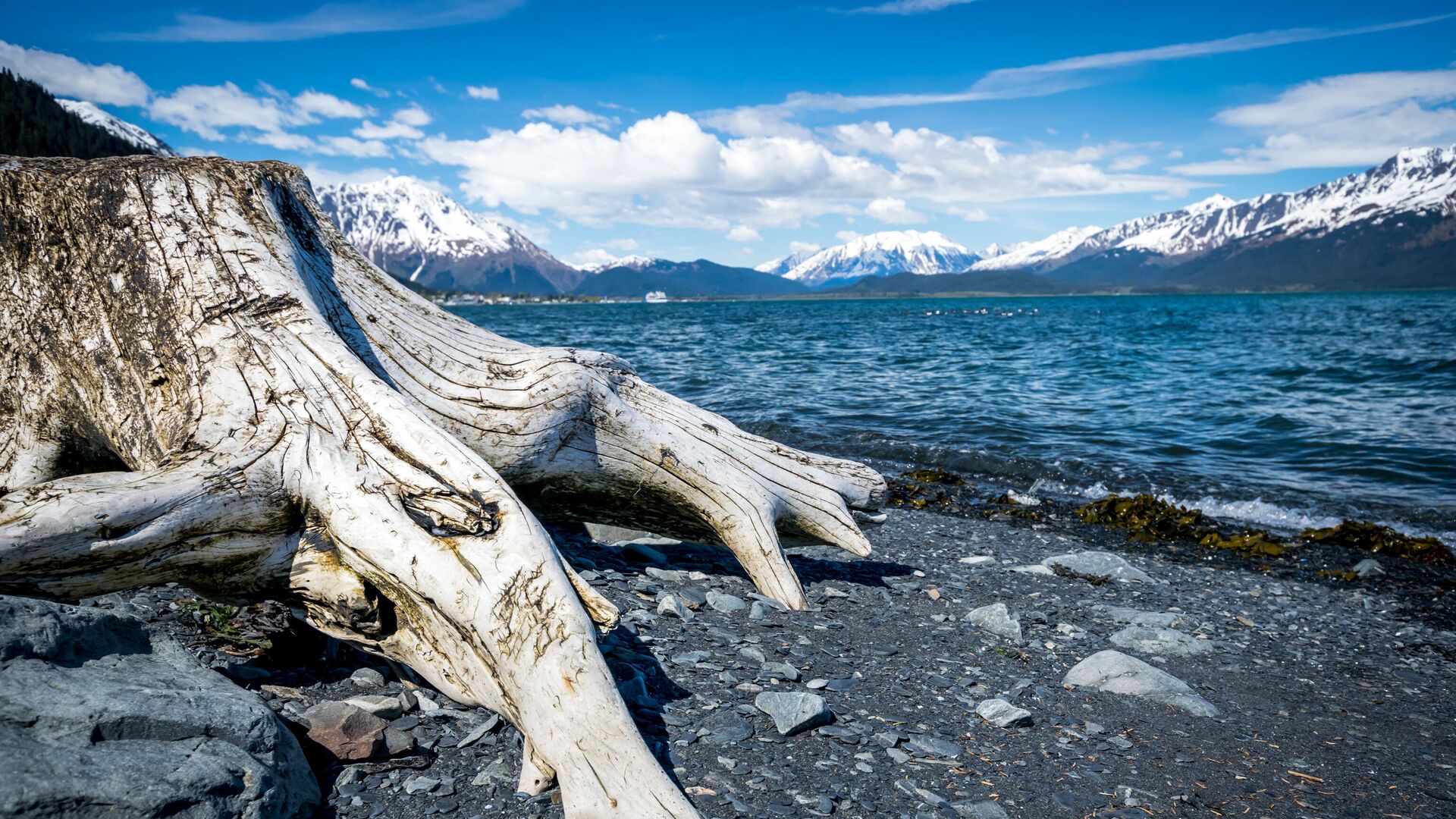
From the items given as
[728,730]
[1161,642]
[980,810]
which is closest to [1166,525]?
[1161,642]

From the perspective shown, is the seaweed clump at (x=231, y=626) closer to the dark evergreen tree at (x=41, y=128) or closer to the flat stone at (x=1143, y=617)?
the flat stone at (x=1143, y=617)

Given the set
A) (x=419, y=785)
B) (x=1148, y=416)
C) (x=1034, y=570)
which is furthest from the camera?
(x=1148, y=416)

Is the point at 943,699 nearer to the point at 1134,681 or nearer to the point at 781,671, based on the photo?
the point at 781,671

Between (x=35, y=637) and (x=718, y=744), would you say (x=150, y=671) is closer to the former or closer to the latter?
(x=35, y=637)

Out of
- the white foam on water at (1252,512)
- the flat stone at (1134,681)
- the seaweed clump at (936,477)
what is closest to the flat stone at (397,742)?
the flat stone at (1134,681)

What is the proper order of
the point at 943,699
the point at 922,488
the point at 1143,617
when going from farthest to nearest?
the point at 922,488 < the point at 1143,617 < the point at 943,699

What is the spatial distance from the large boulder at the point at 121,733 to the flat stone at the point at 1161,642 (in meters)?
5.12

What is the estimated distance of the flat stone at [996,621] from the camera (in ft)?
17.5

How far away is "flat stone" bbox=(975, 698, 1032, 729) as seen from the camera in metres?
3.93

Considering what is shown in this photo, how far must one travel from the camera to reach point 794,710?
363cm

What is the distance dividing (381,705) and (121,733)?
1.02 m

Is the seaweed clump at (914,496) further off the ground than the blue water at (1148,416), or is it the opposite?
the blue water at (1148,416)

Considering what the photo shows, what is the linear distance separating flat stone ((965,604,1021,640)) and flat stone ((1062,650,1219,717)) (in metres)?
0.57

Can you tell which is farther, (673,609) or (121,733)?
(673,609)
